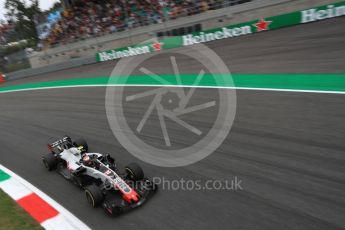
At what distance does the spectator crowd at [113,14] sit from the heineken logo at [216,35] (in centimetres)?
234

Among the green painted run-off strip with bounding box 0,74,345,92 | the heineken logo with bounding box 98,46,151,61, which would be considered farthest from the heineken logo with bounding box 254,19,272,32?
the heineken logo with bounding box 98,46,151,61

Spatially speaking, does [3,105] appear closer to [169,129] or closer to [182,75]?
[182,75]

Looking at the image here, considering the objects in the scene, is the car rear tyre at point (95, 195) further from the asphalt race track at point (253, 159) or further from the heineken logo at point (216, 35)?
A: the heineken logo at point (216, 35)

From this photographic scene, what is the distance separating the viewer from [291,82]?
31.8ft

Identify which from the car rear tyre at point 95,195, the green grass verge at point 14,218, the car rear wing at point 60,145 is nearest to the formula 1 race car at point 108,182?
the car rear tyre at point 95,195

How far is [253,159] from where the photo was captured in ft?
20.8

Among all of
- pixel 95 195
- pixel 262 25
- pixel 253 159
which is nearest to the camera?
pixel 95 195

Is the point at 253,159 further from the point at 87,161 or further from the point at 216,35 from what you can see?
the point at 216,35

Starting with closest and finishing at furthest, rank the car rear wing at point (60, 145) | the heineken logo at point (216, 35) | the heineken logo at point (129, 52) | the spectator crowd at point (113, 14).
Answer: the car rear wing at point (60, 145) → the heineken logo at point (216, 35) → the heineken logo at point (129, 52) → the spectator crowd at point (113, 14)

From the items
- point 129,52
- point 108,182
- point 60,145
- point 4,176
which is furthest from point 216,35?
point 108,182

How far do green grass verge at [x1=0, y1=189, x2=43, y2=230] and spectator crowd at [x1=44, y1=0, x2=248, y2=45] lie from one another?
16375mm

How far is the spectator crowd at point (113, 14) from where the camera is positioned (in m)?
21.2

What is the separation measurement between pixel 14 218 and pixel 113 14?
21120mm

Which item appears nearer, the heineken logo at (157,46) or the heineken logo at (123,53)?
the heineken logo at (157,46)
